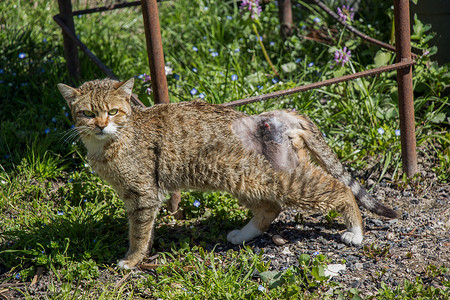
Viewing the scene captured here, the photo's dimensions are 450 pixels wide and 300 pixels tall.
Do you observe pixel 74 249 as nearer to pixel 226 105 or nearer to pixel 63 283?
pixel 63 283

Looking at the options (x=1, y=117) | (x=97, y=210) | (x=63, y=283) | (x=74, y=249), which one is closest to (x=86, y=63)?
(x=1, y=117)

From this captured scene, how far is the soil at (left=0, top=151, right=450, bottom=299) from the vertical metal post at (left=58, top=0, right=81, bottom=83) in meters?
2.14

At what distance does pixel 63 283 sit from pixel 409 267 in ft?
6.93

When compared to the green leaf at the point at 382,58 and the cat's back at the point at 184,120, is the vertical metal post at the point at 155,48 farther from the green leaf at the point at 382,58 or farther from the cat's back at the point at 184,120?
the green leaf at the point at 382,58

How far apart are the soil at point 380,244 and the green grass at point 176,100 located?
0.34ft

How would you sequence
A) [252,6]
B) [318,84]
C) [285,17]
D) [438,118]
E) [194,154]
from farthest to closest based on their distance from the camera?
[285,17] → [252,6] → [438,118] → [318,84] → [194,154]

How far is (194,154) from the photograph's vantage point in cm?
323

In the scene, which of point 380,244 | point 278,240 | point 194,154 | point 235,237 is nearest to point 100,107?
point 194,154

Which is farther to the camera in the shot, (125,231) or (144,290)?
(125,231)

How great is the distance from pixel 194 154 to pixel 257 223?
0.71 m

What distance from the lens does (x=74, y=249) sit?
341 cm

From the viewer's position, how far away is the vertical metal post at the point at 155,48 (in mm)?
3354

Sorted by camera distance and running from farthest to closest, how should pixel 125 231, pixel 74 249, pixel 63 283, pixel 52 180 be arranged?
pixel 52 180 → pixel 125 231 → pixel 74 249 → pixel 63 283

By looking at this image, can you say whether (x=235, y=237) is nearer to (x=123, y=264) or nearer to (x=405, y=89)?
(x=123, y=264)
